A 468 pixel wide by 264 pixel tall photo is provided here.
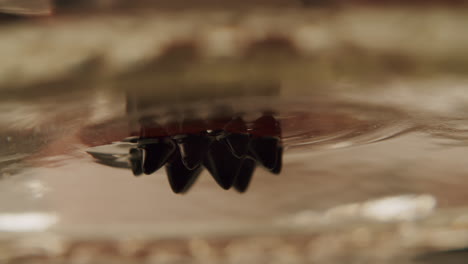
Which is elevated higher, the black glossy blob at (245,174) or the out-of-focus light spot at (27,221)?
the black glossy blob at (245,174)

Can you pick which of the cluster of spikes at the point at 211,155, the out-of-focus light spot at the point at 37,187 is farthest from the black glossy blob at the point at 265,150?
the out-of-focus light spot at the point at 37,187

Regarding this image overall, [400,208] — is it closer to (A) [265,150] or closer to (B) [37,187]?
(A) [265,150]

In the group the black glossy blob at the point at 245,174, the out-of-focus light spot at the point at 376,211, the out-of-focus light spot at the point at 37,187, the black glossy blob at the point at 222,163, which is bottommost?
the out-of-focus light spot at the point at 376,211

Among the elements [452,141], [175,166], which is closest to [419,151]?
[452,141]

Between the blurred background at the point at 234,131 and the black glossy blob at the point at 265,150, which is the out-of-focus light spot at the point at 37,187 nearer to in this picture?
the blurred background at the point at 234,131

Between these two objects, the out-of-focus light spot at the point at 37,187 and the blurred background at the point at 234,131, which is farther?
the out-of-focus light spot at the point at 37,187

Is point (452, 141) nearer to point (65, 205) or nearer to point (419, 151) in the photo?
point (419, 151)

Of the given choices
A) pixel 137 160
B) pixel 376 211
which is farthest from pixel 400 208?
pixel 137 160
